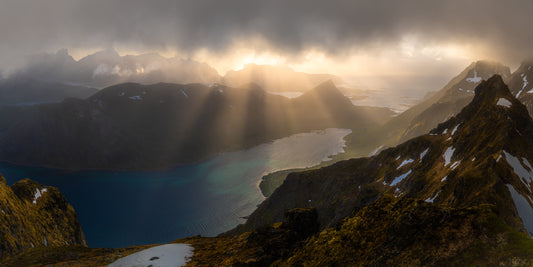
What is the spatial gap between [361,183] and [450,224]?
7607 centimetres

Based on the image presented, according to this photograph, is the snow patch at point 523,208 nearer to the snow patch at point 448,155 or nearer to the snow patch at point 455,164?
the snow patch at point 455,164

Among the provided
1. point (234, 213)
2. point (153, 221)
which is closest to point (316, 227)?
point (234, 213)

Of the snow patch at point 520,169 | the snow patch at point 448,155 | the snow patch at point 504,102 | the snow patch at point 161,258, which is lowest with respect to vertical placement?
the snow patch at point 161,258

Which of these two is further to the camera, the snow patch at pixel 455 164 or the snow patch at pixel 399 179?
the snow patch at pixel 399 179

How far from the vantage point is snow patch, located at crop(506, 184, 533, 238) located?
27562 millimetres

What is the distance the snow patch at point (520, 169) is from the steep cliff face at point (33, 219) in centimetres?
9134

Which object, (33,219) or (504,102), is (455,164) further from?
(33,219)

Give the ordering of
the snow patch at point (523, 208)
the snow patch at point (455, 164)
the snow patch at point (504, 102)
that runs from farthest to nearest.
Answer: the snow patch at point (504, 102)
the snow patch at point (455, 164)
the snow patch at point (523, 208)

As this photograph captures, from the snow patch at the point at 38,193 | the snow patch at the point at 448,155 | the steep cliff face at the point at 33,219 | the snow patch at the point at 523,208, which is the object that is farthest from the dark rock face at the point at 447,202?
the snow patch at the point at 38,193

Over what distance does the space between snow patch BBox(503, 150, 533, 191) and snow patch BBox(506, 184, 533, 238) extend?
6206mm

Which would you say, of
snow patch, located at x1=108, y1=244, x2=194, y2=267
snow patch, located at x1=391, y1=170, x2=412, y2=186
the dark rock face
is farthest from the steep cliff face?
snow patch, located at x1=391, y1=170, x2=412, y2=186

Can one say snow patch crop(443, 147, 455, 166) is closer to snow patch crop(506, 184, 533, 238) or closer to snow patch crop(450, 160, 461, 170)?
snow patch crop(450, 160, 461, 170)

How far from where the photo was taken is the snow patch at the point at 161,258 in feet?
104

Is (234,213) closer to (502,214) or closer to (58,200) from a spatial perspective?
(58,200)
